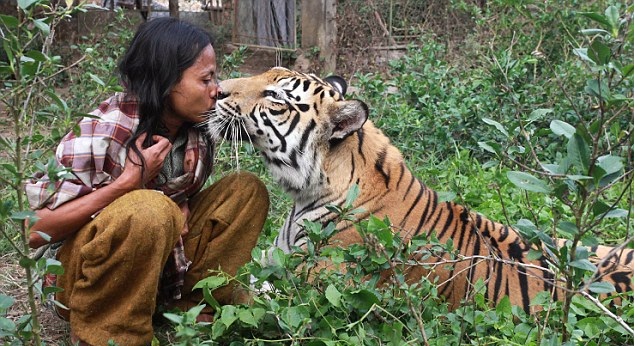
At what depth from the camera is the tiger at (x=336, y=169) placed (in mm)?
3082

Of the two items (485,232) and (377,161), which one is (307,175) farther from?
(485,232)

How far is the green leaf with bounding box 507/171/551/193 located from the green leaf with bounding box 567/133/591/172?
3.7 inches

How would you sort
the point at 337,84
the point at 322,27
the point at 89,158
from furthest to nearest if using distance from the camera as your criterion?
the point at 322,27, the point at 337,84, the point at 89,158

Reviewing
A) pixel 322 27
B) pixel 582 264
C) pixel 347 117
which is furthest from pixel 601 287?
pixel 322 27

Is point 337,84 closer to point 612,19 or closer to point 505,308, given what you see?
point 505,308

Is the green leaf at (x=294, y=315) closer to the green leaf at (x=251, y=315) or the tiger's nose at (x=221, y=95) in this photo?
the green leaf at (x=251, y=315)

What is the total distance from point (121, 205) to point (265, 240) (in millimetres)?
1121

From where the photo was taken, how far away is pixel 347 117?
121 inches

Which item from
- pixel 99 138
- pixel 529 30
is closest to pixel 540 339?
pixel 99 138

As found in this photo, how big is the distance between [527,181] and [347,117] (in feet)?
3.85

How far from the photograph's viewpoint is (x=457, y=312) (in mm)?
2516

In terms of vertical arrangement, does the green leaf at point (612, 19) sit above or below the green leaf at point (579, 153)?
above

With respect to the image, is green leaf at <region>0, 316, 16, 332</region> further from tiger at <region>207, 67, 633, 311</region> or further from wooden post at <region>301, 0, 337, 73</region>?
wooden post at <region>301, 0, 337, 73</region>

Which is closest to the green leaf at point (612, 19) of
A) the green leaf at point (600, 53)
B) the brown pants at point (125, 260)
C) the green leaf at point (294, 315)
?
the green leaf at point (600, 53)
